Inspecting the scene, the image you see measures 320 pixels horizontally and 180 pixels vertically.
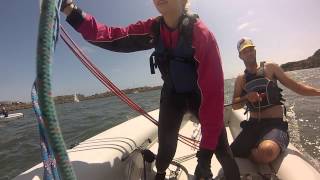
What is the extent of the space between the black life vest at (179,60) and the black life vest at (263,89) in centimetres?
117

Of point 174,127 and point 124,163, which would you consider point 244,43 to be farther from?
point 124,163

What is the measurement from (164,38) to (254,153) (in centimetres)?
131

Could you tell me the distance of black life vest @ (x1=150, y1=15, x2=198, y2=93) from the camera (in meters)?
1.77

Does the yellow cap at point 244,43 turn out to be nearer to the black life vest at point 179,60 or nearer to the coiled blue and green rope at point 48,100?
the black life vest at point 179,60

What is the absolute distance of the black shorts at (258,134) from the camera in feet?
8.23

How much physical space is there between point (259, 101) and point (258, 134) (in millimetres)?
312

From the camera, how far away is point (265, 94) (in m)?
2.79

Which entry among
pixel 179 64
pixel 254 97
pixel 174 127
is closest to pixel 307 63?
pixel 254 97

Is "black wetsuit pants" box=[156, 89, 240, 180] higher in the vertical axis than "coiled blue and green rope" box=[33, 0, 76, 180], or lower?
lower

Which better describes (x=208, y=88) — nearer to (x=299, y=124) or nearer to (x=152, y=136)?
(x=152, y=136)

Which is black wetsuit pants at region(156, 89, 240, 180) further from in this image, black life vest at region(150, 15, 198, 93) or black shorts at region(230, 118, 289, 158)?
black shorts at region(230, 118, 289, 158)

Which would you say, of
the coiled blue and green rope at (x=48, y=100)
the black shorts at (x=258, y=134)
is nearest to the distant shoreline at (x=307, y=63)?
the black shorts at (x=258, y=134)

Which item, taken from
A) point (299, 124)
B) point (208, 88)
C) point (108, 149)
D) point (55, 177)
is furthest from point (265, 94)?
point (299, 124)

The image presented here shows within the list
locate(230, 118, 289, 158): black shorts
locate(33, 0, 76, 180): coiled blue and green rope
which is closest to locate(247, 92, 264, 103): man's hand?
locate(230, 118, 289, 158): black shorts
